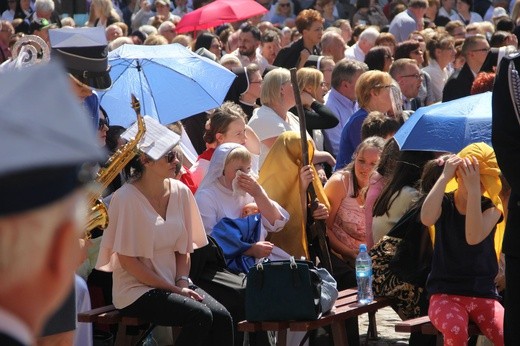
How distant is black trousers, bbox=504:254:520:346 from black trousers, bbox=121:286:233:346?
185 cm

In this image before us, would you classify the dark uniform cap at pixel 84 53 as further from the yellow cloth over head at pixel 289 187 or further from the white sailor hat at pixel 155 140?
the yellow cloth over head at pixel 289 187

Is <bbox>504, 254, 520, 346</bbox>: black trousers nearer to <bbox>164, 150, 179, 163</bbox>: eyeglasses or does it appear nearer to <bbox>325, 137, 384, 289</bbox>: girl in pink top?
<bbox>164, 150, 179, 163</bbox>: eyeglasses

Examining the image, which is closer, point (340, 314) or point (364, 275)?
point (340, 314)

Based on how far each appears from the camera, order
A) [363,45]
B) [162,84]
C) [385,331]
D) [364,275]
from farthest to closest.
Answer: [363,45] → [162,84] → [385,331] → [364,275]

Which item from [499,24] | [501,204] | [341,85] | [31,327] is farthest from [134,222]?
[499,24]

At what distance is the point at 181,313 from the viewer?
5656 mm

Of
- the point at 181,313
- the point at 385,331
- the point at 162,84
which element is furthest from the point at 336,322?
the point at 162,84

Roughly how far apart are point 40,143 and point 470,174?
15.0 feet

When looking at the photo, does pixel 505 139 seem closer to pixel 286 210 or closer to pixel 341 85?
pixel 286 210

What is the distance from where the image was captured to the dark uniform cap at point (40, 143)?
0.84 metres

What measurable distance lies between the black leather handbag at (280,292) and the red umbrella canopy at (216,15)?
9.22m

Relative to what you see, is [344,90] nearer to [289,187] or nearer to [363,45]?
[289,187]

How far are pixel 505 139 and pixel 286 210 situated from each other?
2.67 metres

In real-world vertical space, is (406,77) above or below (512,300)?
below
